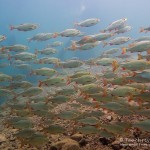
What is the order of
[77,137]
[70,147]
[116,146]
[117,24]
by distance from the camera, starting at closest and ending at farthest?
[116,146], [70,147], [77,137], [117,24]

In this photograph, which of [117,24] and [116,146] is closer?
[116,146]

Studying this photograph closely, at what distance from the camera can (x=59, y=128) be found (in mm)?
5836

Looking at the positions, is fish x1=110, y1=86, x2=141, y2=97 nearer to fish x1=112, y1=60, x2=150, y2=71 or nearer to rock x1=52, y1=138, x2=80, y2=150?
fish x1=112, y1=60, x2=150, y2=71

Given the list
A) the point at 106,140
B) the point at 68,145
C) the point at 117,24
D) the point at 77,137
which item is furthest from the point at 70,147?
the point at 117,24

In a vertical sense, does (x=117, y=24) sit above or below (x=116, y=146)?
above

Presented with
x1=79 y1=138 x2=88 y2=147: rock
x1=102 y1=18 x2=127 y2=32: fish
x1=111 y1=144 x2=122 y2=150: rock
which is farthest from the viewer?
x1=102 y1=18 x2=127 y2=32: fish

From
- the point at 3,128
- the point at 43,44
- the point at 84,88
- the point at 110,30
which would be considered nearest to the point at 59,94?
the point at 84,88

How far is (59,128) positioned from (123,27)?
659 cm

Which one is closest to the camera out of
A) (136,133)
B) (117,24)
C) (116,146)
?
(116,146)

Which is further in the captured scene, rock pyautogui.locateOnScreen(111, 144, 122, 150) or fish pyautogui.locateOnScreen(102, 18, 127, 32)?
fish pyautogui.locateOnScreen(102, 18, 127, 32)

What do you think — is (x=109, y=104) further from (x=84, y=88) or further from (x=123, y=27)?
(x=123, y=27)

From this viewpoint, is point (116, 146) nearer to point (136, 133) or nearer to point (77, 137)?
point (136, 133)

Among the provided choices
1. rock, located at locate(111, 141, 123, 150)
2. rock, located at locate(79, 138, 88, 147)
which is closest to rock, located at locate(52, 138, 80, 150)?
rock, located at locate(79, 138, 88, 147)

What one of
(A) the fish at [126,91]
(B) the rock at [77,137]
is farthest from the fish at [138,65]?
(B) the rock at [77,137]
